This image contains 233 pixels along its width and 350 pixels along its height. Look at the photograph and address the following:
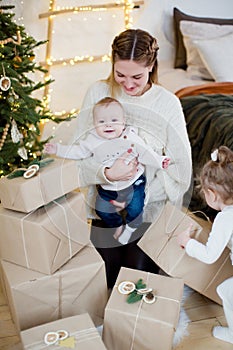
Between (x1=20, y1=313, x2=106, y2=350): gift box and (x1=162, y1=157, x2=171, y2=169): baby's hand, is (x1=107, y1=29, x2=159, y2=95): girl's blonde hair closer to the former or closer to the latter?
(x1=162, y1=157, x2=171, y2=169): baby's hand

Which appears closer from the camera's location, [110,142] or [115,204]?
[110,142]

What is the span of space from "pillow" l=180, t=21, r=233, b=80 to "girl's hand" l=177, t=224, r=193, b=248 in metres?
1.65

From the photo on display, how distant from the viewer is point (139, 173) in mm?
1574

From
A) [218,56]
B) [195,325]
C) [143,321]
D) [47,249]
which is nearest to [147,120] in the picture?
[47,249]

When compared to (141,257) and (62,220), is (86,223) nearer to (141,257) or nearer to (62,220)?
(62,220)

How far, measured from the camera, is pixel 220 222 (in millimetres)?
1579

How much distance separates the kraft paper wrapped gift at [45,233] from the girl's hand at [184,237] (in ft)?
1.13

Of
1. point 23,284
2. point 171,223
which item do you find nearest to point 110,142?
point 171,223

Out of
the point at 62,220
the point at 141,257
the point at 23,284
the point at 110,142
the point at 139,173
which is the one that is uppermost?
the point at 110,142

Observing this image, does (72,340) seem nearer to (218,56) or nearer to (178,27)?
(218,56)

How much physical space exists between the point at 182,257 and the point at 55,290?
466 millimetres

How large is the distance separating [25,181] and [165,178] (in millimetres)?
466

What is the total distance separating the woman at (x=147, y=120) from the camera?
156 cm

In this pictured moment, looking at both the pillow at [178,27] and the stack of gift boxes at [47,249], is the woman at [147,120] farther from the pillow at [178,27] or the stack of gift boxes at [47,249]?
the pillow at [178,27]
